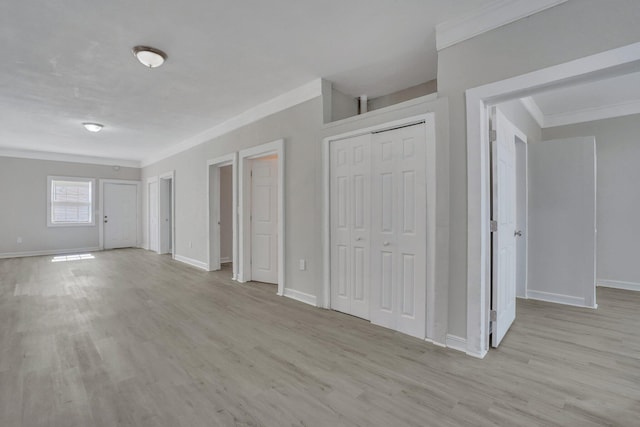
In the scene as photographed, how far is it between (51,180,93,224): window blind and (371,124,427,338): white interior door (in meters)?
8.98

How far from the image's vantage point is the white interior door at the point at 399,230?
2.71 m

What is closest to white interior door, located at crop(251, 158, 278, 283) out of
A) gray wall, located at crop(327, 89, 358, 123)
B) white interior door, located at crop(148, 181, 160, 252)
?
gray wall, located at crop(327, 89, 358, 123)

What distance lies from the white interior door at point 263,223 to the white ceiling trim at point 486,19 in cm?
316

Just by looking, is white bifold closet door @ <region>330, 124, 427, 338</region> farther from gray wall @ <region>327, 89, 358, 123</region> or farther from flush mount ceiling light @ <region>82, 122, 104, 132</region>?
flush mount ceiling light @ <region>82, 122, 104, 132</region>

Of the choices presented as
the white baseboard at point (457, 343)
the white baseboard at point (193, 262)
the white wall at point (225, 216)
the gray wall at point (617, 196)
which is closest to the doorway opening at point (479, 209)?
the white baseboard at point (457, 343)

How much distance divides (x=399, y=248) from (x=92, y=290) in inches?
A: 178

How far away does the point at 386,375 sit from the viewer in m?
2.10

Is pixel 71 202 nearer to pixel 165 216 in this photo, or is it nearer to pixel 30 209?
pixel 30 209

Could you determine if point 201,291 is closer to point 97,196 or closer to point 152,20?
point 152,20

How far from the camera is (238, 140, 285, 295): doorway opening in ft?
15.7

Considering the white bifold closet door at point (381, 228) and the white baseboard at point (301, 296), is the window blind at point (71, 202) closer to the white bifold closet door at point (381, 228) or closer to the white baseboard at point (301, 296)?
the white baseboard at point (301, 296)

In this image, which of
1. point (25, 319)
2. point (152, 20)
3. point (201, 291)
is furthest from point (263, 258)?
point (152, 20)

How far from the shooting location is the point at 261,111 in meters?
4.45

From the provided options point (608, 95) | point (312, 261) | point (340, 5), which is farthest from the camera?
point (608, 95)
